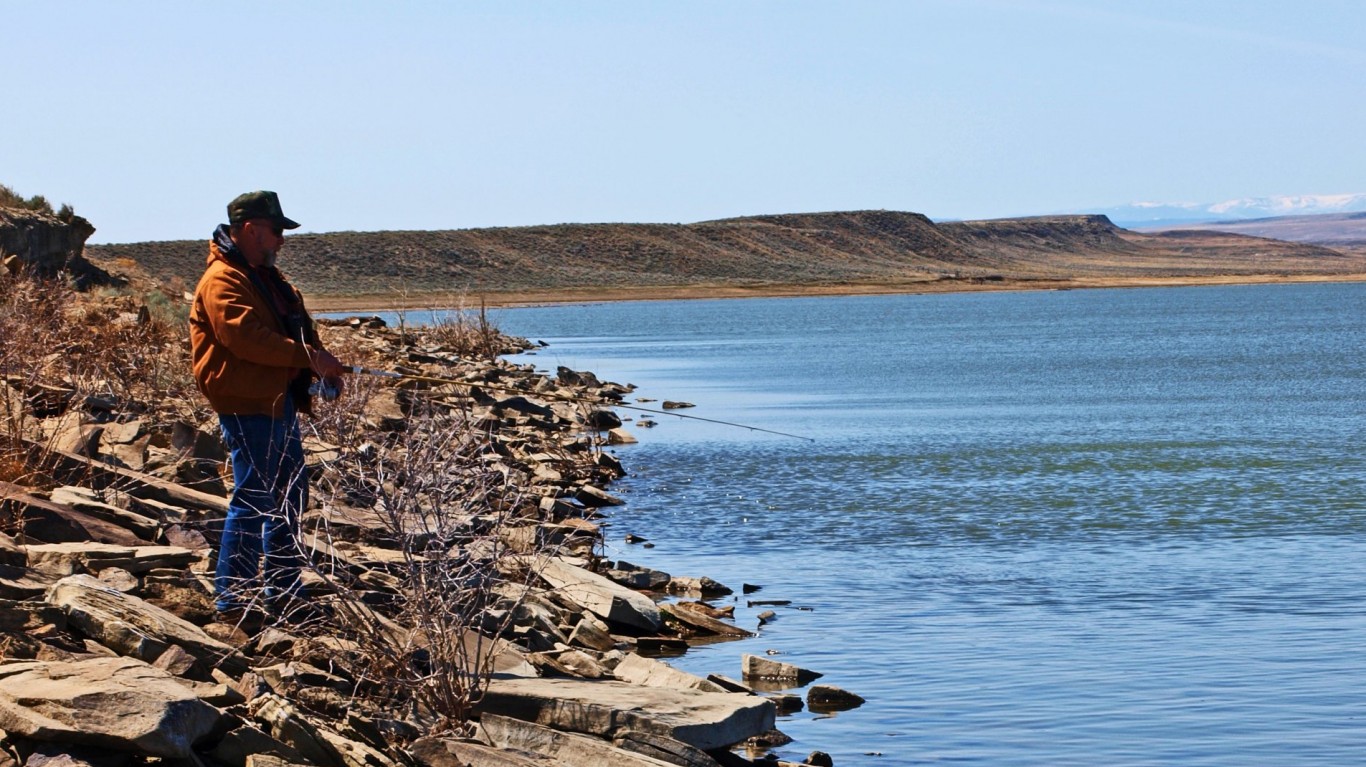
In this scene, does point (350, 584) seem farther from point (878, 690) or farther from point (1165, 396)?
point (1165, 396)

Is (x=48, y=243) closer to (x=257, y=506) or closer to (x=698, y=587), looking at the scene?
(x=698, y=587)

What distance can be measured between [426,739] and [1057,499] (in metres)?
10.9

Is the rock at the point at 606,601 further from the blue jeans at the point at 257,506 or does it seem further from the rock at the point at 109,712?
the rock at the point at 109,712

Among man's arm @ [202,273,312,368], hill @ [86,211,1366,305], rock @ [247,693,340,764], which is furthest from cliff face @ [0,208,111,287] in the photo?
hill @ [86,211,1366,305]

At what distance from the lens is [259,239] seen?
21.8 ft

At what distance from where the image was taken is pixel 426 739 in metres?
5.87

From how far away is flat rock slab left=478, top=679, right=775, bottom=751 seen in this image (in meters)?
6.20

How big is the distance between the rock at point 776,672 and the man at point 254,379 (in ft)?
8.75

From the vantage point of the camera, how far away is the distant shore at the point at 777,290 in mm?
86375

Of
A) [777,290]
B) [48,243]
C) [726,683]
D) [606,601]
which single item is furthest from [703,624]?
[777,290]

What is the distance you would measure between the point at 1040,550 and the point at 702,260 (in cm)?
10365

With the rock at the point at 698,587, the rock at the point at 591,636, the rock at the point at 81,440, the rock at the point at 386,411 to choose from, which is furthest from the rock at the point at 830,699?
the rock at the point at 386,411

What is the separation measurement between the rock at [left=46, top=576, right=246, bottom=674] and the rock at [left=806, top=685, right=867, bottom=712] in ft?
9.71

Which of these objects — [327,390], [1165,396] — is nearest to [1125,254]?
[1165,396]
